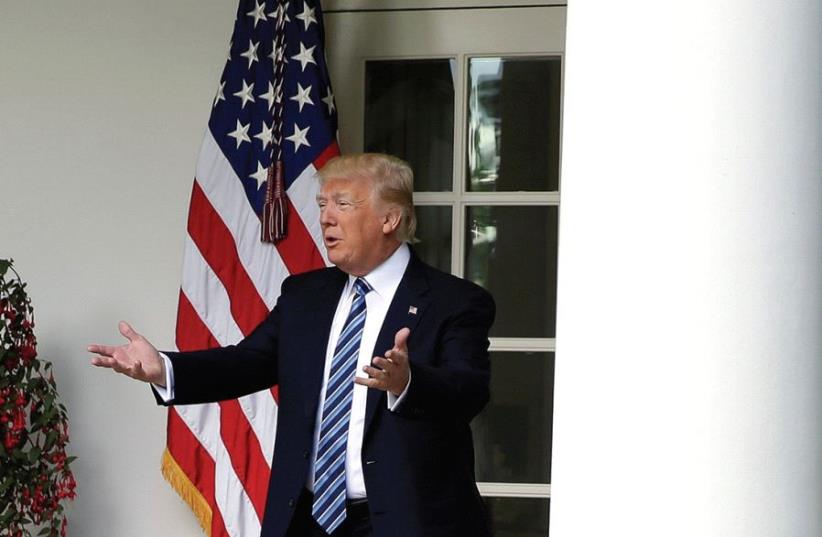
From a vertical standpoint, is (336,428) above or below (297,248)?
below

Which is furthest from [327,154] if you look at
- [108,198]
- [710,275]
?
[710,275]

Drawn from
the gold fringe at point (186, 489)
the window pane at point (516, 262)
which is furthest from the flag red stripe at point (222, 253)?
the window pane at point (516, 262)

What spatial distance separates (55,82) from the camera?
4762 mm

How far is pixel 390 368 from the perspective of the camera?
8.36ft

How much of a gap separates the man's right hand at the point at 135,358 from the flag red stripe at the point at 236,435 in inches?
56.0

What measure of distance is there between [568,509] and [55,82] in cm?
353

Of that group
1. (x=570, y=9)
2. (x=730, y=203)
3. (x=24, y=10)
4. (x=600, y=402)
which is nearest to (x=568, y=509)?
(x=600, y=402)

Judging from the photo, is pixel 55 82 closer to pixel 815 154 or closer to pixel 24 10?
pixel 24 10

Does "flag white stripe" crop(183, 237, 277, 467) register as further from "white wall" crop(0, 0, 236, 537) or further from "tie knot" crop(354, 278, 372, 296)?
"tie knot" crop(354, 278, 372, 296)

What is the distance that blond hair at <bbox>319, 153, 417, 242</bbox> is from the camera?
10.4ft

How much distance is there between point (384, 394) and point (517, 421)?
1.64 metres

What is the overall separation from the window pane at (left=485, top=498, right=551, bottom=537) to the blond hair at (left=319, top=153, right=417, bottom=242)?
159cm

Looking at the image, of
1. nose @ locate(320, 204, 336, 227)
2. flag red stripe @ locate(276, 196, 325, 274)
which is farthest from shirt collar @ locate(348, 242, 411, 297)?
flag red stripe @ locate(276, 196, 325, 274)

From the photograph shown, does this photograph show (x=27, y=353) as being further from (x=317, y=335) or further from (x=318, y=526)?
(x=318, y=526)
